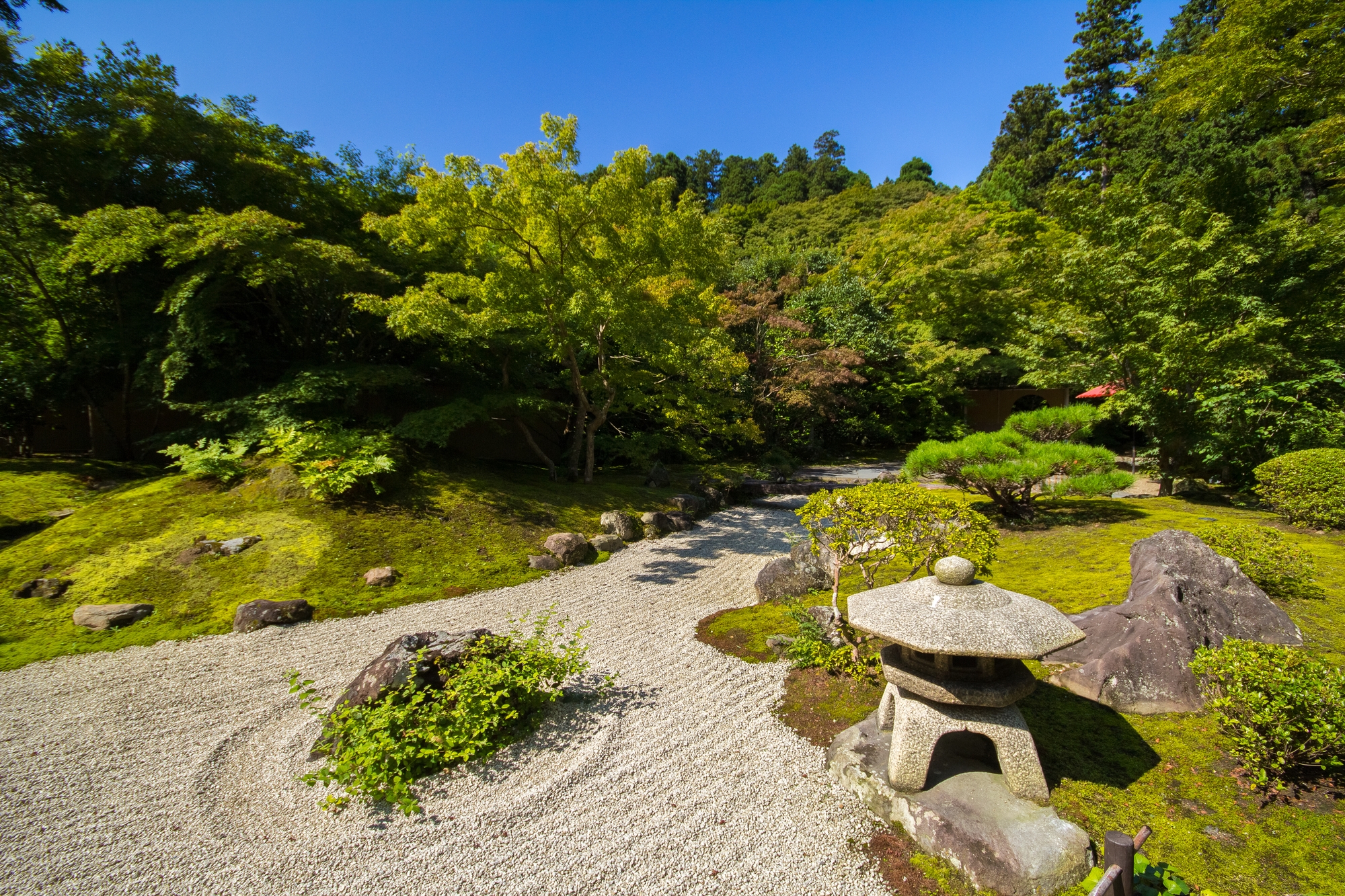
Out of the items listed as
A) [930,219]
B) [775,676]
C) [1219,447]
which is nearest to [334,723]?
[775,676]

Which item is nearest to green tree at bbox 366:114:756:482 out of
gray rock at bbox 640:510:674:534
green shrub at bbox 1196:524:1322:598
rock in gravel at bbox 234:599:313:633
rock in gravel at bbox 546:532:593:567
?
gray rock at bbox 640:510:674:534

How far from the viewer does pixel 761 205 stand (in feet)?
151

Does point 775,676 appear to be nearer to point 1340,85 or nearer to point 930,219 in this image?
point 1340,85

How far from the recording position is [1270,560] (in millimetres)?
4555

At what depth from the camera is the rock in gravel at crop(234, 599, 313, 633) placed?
5.50m

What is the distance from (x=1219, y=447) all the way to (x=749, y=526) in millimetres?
7714

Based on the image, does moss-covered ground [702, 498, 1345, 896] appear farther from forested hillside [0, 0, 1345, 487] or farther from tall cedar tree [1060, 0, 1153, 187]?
tall cedar tree [1060, 0, 1153, 187]

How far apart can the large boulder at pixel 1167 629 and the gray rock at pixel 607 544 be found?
5950 millimetres

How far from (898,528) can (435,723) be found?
153 inches

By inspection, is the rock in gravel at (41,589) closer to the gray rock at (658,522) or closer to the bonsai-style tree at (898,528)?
the gray rock at (658,522)

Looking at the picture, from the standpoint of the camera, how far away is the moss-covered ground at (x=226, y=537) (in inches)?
219

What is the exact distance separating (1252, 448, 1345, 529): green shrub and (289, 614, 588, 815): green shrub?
8.80 metres

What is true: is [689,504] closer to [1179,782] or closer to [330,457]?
[330,457]

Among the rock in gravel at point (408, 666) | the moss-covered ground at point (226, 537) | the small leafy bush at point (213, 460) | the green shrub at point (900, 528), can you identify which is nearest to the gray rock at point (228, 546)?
the moss-covered ground at point (226, 537)
